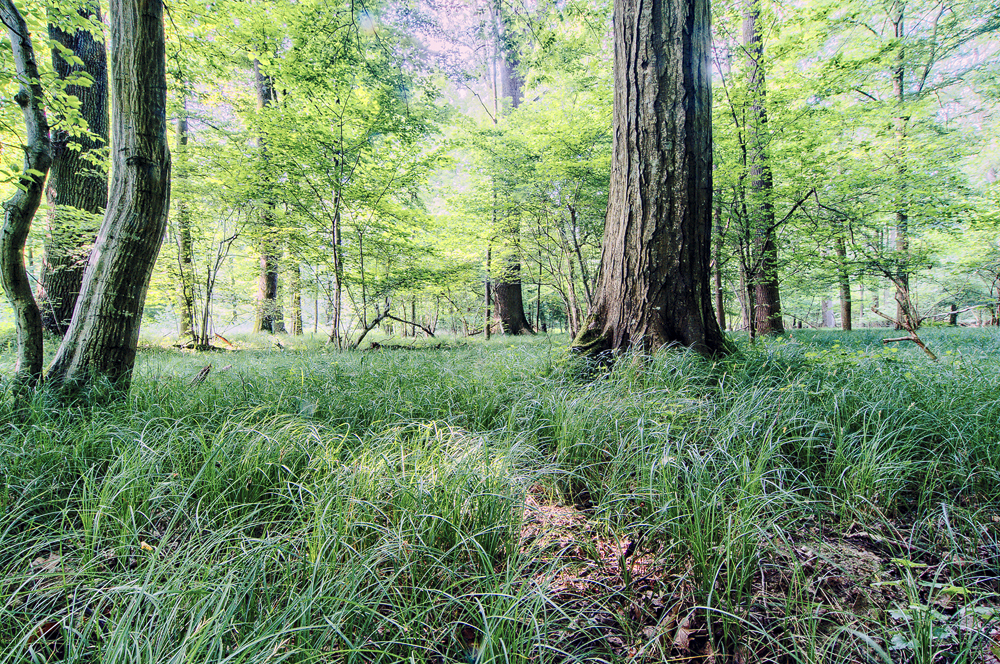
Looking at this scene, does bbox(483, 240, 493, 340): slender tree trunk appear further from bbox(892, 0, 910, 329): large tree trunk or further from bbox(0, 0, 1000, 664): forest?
bbox(892, 0, 910, 329): large tree trunk

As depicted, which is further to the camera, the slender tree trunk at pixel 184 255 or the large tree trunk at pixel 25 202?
the slender tree trunk at pixel 184 255

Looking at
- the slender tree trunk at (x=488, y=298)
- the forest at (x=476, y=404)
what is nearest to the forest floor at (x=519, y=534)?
the forest at (x=476, y=404)

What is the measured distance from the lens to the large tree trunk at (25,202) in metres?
2.27

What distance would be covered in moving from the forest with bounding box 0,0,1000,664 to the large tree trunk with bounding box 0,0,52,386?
0.02 metres

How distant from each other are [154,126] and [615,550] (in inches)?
144

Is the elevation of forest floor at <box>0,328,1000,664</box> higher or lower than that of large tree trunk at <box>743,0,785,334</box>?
lower

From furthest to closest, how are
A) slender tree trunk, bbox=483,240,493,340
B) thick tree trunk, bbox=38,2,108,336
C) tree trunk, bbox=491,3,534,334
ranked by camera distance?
slender tree trunk, bbox=483,240,493,340 → thick tree trunk, bbox=38,2,108,336 → tree trunk, bbox=491,3,534,334

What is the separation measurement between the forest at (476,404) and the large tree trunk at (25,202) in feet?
0.06

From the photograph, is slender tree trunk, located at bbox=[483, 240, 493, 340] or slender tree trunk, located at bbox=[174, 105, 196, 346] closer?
slender tree trunk, located at bbox=[174, 105, 196, 346]

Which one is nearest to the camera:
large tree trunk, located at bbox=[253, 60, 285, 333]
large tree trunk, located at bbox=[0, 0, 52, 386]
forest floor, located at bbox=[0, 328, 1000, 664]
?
forest floor, located at bbox=[0, 328, 1000, 664]

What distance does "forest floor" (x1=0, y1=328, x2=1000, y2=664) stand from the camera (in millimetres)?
882

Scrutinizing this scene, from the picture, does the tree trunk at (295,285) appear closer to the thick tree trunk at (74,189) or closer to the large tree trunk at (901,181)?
the thick tree trunk at (74,189)

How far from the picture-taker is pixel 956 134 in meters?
8.28

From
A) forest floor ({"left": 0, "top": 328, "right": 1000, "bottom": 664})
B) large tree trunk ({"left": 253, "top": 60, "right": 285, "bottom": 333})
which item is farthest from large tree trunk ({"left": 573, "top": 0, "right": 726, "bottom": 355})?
large tree trunk ({"left": 253, "top": 60, "right": 285, "bottom": 333})
